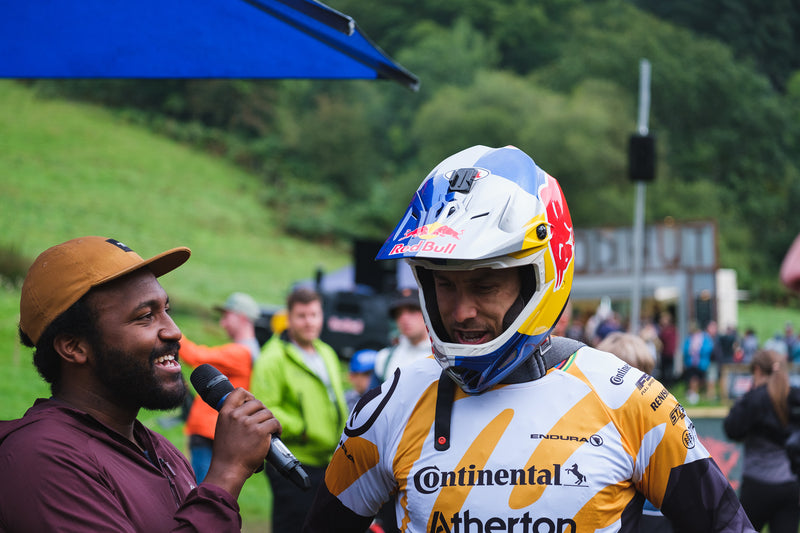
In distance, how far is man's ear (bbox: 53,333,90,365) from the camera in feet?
7.10

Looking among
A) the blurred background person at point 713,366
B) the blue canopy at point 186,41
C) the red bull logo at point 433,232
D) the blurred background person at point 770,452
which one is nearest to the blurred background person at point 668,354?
the blurred background person at point 713,366

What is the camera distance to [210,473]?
2.00 m

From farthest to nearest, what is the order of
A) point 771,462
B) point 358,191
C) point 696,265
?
point 358,191 < point 696,265 < point 771,462

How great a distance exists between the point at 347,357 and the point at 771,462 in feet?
52.0

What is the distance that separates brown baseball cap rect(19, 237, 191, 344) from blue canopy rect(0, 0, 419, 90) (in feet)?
3.76

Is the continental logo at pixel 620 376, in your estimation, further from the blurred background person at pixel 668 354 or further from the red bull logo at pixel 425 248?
the blurred background person at pixel 668 354

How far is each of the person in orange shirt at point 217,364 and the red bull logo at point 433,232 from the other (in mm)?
3839

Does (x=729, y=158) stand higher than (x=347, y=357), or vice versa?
(x=729, y=158)

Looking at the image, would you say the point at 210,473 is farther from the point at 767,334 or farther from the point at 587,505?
the point at 767,334

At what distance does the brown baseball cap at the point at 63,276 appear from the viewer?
2139 millimetres

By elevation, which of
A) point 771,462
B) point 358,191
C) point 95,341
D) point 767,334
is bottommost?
point 767,334

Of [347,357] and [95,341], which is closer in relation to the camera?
[95,341]

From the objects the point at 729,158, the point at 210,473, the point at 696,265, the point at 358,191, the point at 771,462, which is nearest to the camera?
the point at 210,473

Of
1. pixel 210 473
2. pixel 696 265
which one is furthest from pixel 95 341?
pixel 696 265
